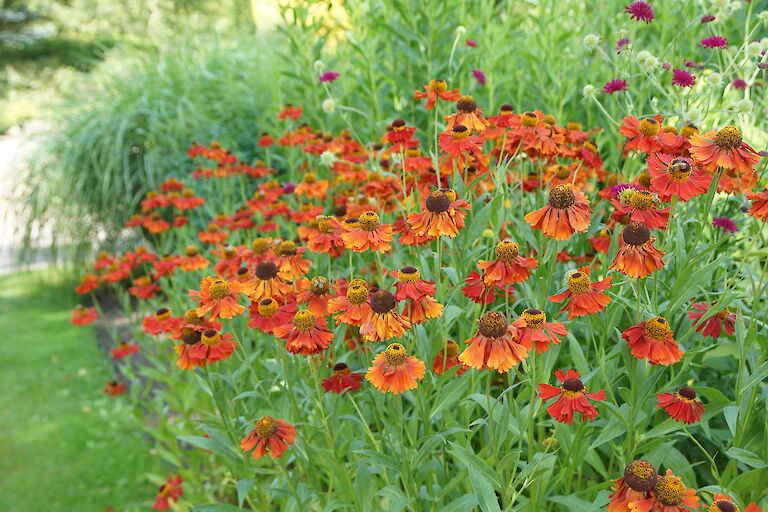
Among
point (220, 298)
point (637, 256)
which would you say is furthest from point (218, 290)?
point (637, 256)

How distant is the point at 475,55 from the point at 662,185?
1.94 meters

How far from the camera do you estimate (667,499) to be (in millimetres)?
868

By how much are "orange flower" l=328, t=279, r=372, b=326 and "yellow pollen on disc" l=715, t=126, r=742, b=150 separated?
711 mm

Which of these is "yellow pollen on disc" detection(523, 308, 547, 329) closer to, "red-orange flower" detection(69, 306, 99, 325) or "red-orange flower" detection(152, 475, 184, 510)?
"red-orange flower" detection(152, 475, 184, 510)

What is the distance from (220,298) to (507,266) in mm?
642

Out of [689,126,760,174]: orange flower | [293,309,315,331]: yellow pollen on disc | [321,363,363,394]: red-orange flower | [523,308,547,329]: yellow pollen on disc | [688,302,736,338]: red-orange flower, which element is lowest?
[321,363,363,394]: red-orange flower

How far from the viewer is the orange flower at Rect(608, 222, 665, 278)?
1.00 meters

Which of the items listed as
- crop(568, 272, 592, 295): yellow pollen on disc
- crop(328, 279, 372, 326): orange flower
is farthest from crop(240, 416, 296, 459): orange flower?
crop(568, 272, 592, 295): yellow pollen on disc

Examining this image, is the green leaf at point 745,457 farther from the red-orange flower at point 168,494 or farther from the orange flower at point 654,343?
the red-orange flower at point 168,494

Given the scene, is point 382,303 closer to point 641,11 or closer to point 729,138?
point 729,138

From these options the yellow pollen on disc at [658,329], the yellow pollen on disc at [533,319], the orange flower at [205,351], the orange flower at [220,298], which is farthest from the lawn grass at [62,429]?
the yellow pollen on disc at [658,329]

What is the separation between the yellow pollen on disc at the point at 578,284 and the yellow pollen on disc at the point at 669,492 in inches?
13.5

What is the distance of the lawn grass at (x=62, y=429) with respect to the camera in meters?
2.55

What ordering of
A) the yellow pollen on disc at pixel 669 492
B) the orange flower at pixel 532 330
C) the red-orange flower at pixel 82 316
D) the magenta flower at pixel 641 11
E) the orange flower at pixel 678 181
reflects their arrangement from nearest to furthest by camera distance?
the yellow pollen on disc at pixel 669 492 < the orange flower at pixel 532 330 < the orange flower at pixel 678 181 < the magenta flower at pixel 641 11 < the red-orange flower at pixel 82 316
